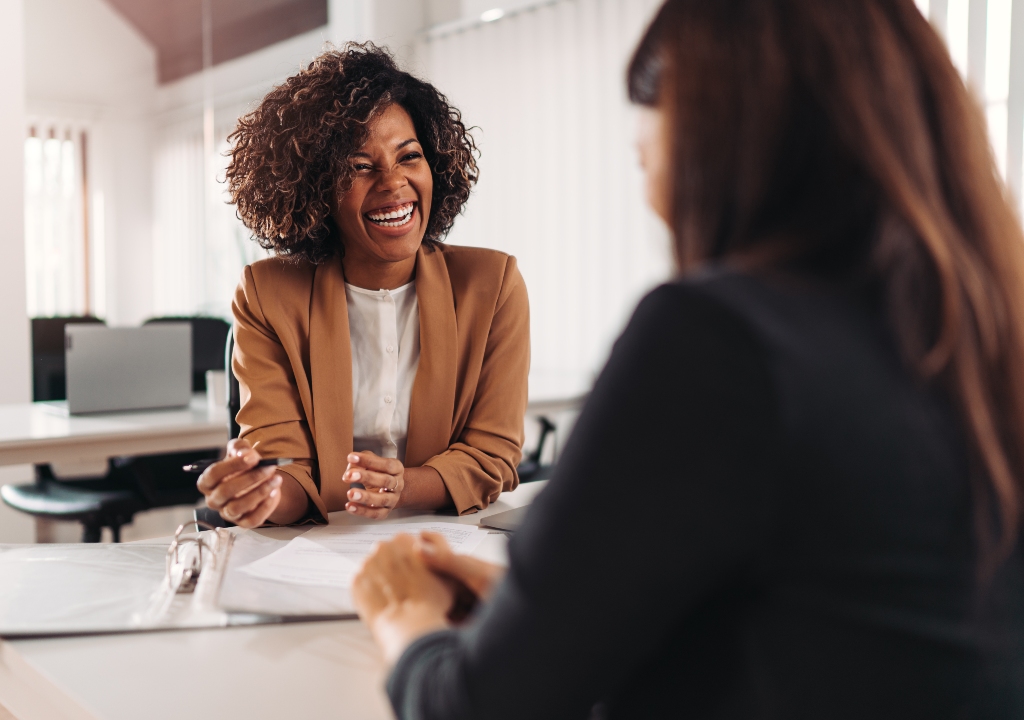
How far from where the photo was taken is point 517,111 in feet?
15.1

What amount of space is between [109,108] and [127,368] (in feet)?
10.2

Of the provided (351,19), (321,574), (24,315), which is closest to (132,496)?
(24,315)

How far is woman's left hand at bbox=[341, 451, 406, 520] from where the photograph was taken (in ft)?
4.32

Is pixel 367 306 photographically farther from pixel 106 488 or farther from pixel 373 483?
pixel 106 488

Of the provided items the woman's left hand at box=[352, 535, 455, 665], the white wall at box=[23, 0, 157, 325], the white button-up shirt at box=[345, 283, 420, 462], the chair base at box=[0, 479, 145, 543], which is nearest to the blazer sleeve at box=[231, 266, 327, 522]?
the white button-up shirt at box=[345, 283, 420, 462]

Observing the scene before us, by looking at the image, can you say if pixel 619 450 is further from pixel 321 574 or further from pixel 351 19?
pixel 351 19

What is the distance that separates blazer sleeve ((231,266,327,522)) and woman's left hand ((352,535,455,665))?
64cm

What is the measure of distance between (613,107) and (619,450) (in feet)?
12.9

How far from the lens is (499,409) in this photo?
161 centimetres

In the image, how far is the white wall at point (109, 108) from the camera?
4.83m

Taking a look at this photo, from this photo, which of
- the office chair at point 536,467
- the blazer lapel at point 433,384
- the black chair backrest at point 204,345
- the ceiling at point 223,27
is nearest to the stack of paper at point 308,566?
the blazer lapel at point 433,384

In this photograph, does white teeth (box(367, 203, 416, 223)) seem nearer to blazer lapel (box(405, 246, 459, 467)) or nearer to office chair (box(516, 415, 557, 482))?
blazer lapel (box(405, 246, 459, 467))

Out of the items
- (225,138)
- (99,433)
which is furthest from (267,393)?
(225,138)

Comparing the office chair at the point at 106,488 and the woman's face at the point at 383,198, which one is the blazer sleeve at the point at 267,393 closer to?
the woman's face at the point at 383,198
